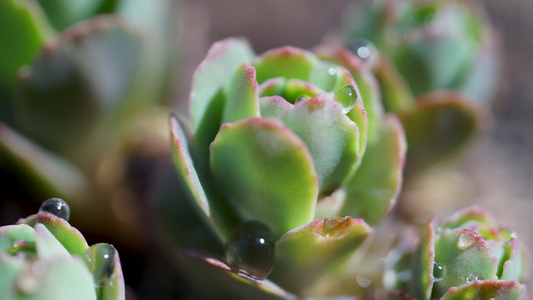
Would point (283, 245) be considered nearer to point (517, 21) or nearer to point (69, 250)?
point (69, 250)

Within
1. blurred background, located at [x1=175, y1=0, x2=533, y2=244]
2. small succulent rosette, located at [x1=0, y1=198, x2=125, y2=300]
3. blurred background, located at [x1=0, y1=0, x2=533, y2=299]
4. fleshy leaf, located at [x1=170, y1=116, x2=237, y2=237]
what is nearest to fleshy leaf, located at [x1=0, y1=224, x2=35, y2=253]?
small succulent rosette, located at [x1=0, y1=198, x2=125, y2=300]

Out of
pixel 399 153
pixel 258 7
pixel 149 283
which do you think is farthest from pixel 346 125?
pixel 258 7

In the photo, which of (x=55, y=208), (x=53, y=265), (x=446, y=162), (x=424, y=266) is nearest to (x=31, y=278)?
Answer: (x=53, y=265)

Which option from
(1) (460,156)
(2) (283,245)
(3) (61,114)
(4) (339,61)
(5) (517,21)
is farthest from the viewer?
(5) (517,21)

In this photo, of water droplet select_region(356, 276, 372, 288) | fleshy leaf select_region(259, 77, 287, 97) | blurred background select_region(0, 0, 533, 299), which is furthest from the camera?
blurred background select_region(0, 0, 533, 299)

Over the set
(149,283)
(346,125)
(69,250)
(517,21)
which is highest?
(517,21)

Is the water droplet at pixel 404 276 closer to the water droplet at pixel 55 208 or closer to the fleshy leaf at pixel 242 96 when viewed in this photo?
the fleshy leaf at pixel 242 96

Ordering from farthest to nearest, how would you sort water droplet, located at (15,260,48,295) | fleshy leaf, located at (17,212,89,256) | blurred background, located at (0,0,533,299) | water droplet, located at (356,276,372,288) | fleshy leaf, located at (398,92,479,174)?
1. blurred background, located at (0,0,533,299)
2. fleshy leaf, located at (398,92,479,174)
3. water droplet, located at (356,276,372,288)
4. fleshy leaf, located at (17,212,89,256)
5. water droplet, located at (15,260,48,295)

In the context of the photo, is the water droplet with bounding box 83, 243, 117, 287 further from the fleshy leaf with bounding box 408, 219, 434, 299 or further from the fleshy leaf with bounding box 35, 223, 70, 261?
the fleshy leaf with bounding box 408, 219, 434, 299
